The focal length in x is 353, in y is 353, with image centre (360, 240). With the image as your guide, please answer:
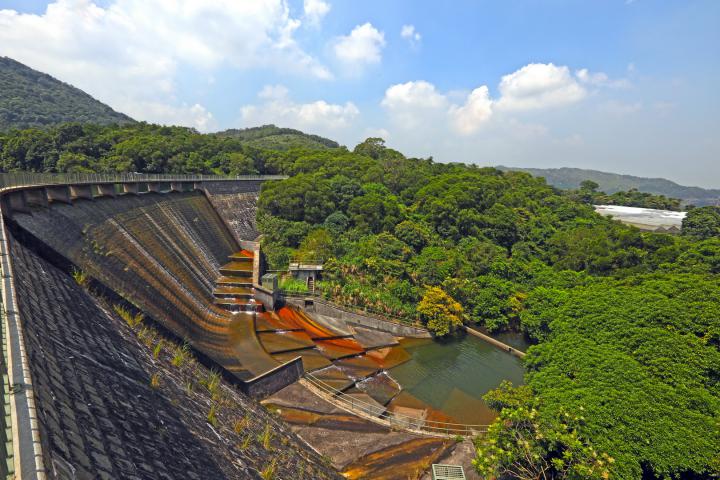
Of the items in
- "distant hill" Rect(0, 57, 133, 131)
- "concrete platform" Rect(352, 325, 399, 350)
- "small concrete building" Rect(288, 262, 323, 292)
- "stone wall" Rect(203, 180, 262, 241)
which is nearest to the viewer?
"concrete platform" Rect(352, 325, 399, 350)

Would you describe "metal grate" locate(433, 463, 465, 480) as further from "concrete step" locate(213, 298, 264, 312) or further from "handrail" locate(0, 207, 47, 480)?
"concrete step" locate(213, 298, 264, 312)

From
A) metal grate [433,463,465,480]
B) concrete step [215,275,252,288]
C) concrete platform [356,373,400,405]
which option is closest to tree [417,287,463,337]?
concrete platform [356,373,400,405]

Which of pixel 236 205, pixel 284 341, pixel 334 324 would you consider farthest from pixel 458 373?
pixel 236 205

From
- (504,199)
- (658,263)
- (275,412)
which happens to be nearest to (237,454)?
(275,412)

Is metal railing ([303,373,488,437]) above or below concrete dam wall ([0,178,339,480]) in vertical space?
below

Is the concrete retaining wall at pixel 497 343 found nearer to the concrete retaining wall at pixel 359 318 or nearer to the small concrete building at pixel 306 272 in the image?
the concrete retaining wall at pixel 359 318

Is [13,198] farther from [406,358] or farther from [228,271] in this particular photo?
[406,358]

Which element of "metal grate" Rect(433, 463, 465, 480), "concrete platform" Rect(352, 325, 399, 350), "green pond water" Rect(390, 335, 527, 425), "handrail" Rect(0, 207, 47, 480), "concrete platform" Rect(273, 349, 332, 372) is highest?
"handrail" Rect(0, 207, 47, 480)
